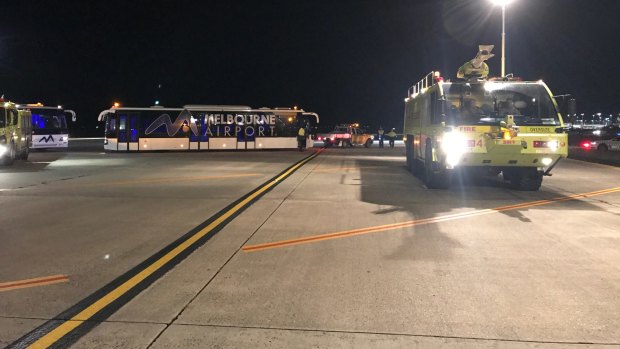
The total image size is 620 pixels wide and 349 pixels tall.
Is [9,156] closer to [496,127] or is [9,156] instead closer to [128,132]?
[128,132]

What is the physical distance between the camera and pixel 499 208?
38.6 ft

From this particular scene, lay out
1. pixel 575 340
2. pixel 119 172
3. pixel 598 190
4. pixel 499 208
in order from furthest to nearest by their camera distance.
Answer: pixel 119 172
pixel 598 190
pixel 499 208
pixel 575 340

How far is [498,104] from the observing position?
14.0 m

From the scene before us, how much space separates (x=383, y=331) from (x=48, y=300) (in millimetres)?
3226

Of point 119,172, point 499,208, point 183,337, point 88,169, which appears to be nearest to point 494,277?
point 183,337

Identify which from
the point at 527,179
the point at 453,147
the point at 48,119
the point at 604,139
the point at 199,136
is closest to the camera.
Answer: the point at 453,147

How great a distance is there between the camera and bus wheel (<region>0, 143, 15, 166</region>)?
71.9 ft

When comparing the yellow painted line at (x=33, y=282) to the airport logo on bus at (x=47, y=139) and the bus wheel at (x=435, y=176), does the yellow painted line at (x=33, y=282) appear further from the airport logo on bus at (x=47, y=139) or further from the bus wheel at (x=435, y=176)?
the airport logo on bus at (x=47, y=139)

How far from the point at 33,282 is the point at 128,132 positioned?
97.7 feet

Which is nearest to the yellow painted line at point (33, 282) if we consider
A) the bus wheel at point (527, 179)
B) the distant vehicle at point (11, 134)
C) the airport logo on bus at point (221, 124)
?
the bus wheel at point (527, 179)

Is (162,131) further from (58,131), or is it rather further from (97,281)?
(97,281)

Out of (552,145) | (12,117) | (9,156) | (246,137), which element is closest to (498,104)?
(552,145)

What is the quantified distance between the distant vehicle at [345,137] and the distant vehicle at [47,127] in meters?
19.4

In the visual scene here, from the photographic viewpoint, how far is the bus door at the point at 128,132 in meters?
34.3
